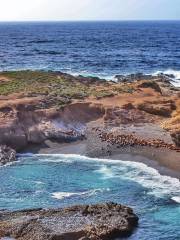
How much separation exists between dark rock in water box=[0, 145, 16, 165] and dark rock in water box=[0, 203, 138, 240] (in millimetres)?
10366

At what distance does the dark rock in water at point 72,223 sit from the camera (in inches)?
945

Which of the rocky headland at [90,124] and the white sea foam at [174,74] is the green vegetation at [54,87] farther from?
the white sea foam at [174,74]

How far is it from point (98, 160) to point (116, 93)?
1410 centimetres

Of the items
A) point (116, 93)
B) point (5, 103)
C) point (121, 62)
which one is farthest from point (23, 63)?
point (5, 103)

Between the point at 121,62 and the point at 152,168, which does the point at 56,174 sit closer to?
A: the point at 152,168

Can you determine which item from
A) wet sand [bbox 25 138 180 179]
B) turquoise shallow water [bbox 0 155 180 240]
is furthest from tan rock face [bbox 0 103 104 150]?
turquoise shallow water [bbox 0 155 180 240]

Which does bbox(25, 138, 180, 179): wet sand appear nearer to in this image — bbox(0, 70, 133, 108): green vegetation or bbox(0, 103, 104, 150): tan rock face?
bbox(0, 103, 104, 150): tan rock face

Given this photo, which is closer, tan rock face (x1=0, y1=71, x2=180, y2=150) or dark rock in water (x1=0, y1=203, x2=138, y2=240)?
dark rock in water (x1=0, y1=203, x2=138, y2=240)

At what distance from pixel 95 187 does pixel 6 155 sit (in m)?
8.13

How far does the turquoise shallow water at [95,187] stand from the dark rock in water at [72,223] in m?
0.96

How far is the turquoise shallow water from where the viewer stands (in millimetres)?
27203

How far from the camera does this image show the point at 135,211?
91.0ft

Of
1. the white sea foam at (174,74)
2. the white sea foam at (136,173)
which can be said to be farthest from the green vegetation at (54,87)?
the white sea foam at (174,74)

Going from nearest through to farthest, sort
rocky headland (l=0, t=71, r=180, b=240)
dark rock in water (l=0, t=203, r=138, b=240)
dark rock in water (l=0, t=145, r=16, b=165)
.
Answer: dark rock in water (l=0, t=203, r=138, b=240) < rocky headland (l=0, t=71, r=180, b=240) < dark rock in water (l=0, t=145, r=16, b=165)
